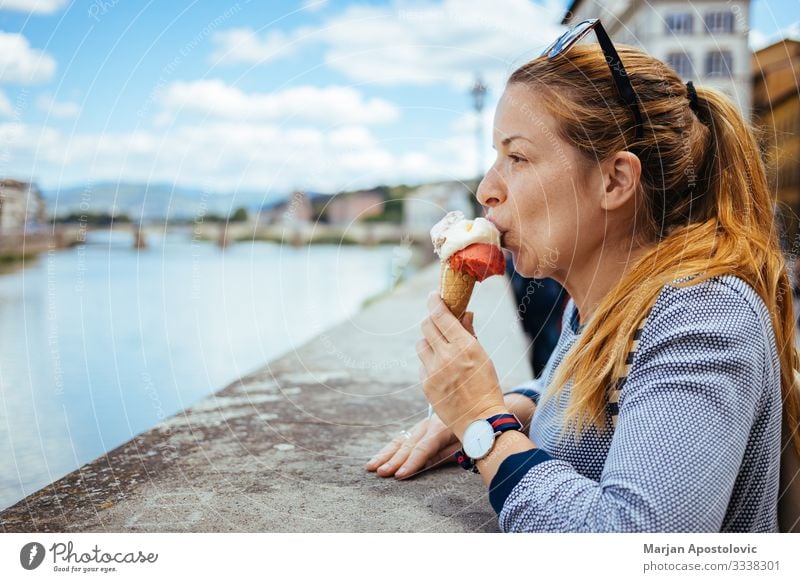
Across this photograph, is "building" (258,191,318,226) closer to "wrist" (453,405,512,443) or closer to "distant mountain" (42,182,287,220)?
"distant mountain" (42,182,287,220)

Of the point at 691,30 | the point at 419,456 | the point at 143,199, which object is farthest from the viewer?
the point at 691,30

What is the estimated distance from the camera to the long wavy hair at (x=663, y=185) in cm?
141

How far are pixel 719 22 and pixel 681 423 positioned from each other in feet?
7.23

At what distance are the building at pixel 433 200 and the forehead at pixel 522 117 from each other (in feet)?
2.41

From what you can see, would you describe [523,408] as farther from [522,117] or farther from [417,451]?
[522,117]

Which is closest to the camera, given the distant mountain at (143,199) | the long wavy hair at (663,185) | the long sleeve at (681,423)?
the long sleeve at (681,423)

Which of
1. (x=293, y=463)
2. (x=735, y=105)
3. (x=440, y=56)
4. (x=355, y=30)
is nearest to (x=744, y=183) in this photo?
(x=735, y=105)

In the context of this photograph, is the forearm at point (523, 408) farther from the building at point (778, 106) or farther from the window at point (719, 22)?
the window at point (719, 22)

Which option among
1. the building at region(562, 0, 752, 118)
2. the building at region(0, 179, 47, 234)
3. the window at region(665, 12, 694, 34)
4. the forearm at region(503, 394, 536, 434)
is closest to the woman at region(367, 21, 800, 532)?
the forearm at region(503, 394, 536, 434)

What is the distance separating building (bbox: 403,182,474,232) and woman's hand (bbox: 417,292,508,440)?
77 centimetres

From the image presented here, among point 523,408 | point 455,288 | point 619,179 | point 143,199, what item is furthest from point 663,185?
point 143,199

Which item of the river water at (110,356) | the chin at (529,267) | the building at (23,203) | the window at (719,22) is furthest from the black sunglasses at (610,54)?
the building at (23,203)

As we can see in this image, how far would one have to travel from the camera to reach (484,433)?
146 cm

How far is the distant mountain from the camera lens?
7.29 feet
